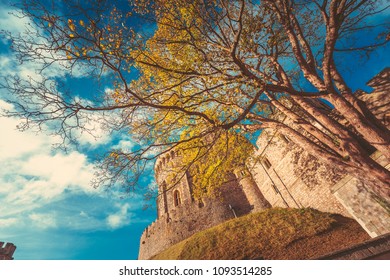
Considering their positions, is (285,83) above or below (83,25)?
below

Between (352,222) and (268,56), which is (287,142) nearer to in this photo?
(352,222)

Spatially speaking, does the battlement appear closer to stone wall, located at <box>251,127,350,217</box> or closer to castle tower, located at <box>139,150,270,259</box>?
castle tower, located at <box>139,150,270,259</box>

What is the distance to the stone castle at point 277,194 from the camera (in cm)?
778

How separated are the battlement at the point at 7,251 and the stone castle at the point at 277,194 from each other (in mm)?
13427

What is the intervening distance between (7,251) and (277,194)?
89.3 ft

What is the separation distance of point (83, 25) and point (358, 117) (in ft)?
23.2

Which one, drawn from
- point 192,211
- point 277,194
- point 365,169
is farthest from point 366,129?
point 192,211

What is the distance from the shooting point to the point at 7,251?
19.4 meters

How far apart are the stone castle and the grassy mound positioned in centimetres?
123

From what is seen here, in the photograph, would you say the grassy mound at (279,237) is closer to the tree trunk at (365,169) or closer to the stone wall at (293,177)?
the stone wall at (293,177)

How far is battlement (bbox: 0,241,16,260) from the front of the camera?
62.6ft

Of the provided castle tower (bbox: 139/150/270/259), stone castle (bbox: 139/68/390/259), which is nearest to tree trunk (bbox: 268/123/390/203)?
stone castle (bbox: 139/68/390/259)
